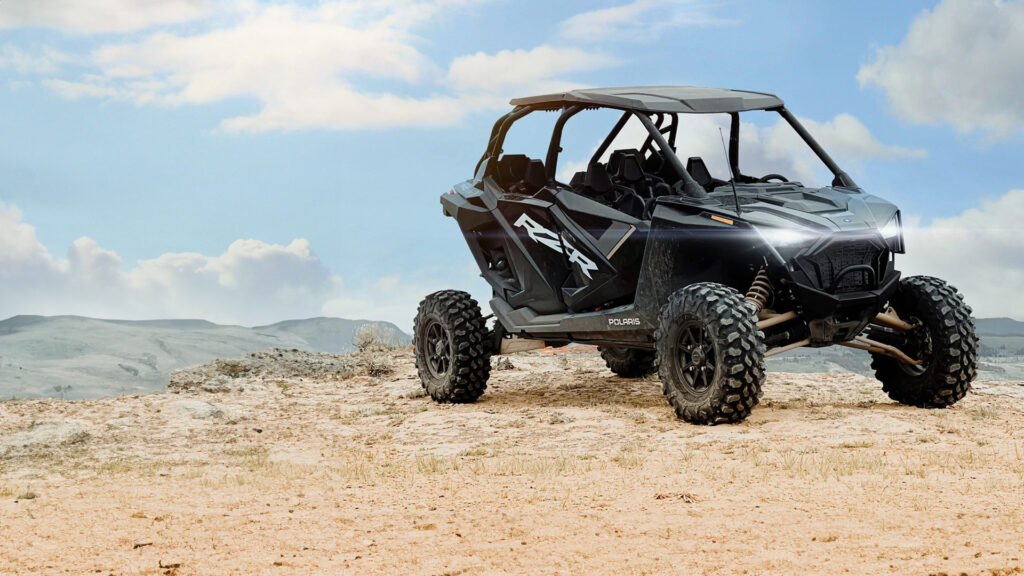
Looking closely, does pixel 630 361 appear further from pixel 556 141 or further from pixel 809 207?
pixel 809 207

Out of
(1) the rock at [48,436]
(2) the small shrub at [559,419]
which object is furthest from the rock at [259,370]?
(2) the small shrub at [559,419]

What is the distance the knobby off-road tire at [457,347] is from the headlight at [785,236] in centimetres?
391

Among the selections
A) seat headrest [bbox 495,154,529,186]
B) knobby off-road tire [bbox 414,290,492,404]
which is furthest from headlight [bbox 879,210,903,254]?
knobby off-road tire [bbox 414,290,492,404]

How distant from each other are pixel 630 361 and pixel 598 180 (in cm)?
308

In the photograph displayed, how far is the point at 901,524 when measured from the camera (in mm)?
5617

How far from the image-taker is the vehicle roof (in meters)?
9.90

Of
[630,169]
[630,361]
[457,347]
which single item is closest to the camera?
[630,169]

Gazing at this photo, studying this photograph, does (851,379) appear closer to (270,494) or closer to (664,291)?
(664,291)

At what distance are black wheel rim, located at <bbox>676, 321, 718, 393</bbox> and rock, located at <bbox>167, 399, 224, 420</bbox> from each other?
16.8 ft

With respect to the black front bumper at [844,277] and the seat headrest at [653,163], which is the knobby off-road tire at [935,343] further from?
the seat headrest at [653,163]

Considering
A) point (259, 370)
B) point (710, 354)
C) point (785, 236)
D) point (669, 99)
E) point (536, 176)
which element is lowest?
point (259, 370)

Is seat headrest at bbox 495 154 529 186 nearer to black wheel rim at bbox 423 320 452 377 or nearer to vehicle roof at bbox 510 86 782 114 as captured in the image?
vehicle roof at bbox 510 86 782 114

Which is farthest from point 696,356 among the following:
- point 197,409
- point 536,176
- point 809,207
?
point 197,409

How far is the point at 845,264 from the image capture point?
9047 millimetres
